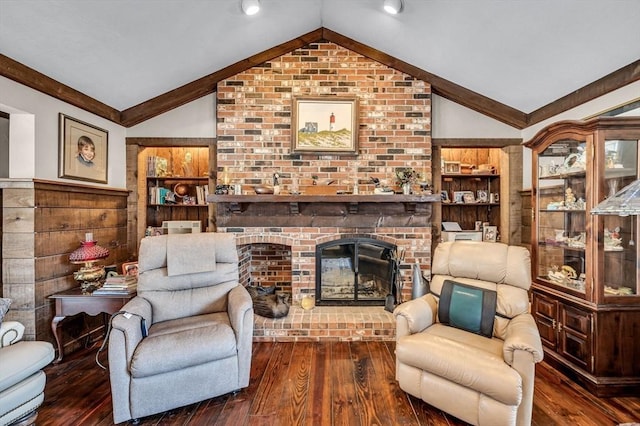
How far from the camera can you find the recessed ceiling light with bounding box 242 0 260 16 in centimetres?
262

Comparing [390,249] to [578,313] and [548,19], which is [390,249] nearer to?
[578,313]

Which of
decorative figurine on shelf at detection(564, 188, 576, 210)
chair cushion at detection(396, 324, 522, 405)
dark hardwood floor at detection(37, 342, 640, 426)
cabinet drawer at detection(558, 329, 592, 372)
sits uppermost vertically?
decorative figurine on shelf at detection(564, 188, 576, 210)

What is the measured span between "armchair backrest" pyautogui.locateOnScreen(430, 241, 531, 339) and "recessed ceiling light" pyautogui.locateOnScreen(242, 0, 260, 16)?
2.59 m

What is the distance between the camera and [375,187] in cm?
361

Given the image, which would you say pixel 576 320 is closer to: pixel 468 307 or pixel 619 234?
pixel 619 234

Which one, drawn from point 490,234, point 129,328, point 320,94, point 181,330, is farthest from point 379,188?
point 129,328

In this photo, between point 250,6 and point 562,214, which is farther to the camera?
point 562,214

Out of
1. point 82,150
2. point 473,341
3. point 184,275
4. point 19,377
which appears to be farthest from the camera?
point 82,150

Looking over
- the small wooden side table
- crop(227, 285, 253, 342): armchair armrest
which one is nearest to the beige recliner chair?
crop(227, 285, 253, 342): armchair armrest

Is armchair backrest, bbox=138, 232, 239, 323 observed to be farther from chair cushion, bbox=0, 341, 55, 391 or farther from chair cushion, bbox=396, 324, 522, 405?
chair cushion, bbox=396, 324, 522, 405

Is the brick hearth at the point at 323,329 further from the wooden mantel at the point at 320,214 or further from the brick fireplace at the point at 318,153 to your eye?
the wooden mantel at the point at 320,214

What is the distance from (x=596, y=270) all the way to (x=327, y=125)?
275 cm

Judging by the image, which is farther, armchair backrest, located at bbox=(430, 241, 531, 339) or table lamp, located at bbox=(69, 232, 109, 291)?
table lamp, located at bbox=(69, 232, 109, 291)

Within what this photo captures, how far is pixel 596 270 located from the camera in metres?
2.32
